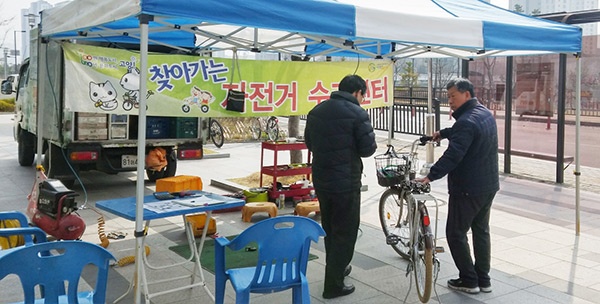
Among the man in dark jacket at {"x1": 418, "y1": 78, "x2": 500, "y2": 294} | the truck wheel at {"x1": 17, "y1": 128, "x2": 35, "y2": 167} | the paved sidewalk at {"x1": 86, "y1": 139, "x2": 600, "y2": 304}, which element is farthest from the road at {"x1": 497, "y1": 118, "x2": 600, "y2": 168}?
the truck wheel at {"x1": 17, "y1": 128, "x2": 35, "y2": 167}

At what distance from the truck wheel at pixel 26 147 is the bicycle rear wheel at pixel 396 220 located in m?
7.60

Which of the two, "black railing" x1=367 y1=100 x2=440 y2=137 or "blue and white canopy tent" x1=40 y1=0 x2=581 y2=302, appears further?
"black railing" x1=367 y1=100 x2=440 y2=137

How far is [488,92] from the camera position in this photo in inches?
428

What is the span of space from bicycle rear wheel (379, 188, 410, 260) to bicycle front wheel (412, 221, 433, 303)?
20.8 inches

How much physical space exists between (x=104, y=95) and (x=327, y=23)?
2.34 metres

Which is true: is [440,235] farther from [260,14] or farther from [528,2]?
[528,2]

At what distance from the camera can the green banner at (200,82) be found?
5316 millimetres

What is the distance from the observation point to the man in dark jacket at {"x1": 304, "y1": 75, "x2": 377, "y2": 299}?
4352mm

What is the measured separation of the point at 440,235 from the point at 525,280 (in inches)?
59.6

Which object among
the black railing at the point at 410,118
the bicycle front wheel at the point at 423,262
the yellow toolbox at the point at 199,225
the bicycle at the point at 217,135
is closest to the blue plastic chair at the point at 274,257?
the bicycle front wheel at the point at 423,262

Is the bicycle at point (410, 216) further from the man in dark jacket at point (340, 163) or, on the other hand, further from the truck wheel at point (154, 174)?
the truck wheel at point (154, 174)

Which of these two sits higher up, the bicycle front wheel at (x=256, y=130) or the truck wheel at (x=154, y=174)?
the bicycle front wheel at (x=256, y=130)

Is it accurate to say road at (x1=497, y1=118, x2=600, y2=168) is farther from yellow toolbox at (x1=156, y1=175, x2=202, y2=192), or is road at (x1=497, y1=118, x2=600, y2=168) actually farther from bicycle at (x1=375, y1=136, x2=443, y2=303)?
yellow toolbox at (x1=156, y1=175, x2=202, y2=192)

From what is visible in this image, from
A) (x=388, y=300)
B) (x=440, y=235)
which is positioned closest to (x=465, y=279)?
(x=388, y=300)
